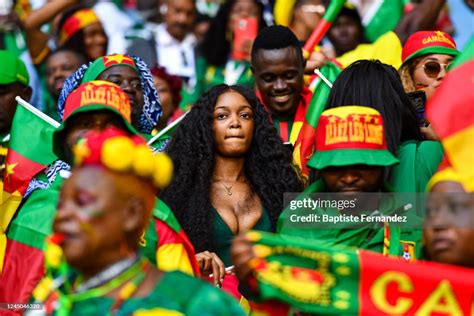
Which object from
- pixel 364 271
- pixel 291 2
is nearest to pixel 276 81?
pixel 291 2

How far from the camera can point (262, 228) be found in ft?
Answer: 26.3

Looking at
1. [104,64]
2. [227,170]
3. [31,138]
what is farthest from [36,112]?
[227,170]

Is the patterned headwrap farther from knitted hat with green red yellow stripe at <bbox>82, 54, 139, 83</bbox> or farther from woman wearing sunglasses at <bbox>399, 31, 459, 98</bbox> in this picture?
woman wearing sunglasses at <bbox>399, 31, 459, 98</bbox>

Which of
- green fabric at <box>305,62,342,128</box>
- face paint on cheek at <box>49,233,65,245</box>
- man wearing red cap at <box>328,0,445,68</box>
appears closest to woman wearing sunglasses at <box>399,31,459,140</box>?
green fabric at <box>305,62,342,128</box>

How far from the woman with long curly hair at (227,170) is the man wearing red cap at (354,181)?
2.74 ft

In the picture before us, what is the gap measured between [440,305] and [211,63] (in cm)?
609

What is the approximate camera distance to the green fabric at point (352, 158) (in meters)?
6.97

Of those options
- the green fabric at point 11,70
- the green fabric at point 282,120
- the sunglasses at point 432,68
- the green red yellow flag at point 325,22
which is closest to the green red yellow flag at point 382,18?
the green red yellow flag at point 325,22

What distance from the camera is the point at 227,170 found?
828cm

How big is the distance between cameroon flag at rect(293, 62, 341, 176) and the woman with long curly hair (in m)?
0.13

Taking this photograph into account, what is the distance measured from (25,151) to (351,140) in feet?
8.30

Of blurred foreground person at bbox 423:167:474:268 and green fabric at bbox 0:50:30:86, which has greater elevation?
green fabric at bbox 0:50:30:86

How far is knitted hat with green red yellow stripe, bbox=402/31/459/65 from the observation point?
8.97 metres
